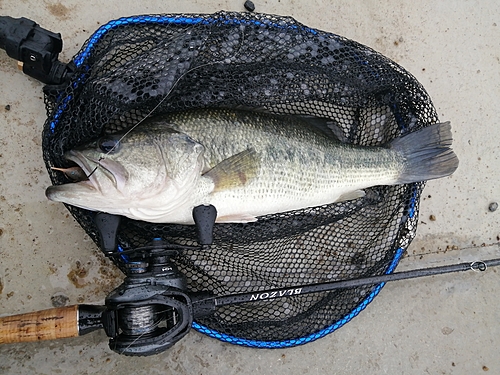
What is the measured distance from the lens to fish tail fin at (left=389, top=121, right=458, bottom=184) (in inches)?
85.6

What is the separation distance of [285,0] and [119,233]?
1.56 m

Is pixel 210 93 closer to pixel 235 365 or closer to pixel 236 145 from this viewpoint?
pixel 236 145

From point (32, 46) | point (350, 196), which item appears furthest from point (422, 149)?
point (32, 46)

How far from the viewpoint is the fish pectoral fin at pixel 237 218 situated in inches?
75.4

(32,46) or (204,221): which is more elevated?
(32,46)

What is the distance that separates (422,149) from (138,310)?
1.51 meters

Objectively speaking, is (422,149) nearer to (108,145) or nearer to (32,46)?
(108,145)

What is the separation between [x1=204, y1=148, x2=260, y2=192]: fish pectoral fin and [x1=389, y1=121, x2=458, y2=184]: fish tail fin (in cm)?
75

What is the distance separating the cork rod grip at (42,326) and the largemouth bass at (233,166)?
47 cm

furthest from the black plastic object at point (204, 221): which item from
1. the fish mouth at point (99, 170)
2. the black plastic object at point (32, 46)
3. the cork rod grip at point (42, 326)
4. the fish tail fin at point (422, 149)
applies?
the fish tail fin at point (422, 149)

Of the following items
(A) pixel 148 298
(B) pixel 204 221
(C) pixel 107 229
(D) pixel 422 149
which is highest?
(D) pixel 422 149

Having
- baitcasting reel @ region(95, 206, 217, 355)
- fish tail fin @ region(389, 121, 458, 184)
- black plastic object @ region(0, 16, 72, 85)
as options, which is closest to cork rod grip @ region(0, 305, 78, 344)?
baitcasting reel @ region(95, 206, 217, 355)

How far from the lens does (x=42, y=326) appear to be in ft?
5.89

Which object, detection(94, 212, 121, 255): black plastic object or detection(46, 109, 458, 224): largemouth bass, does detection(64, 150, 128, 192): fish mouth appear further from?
detection(94, 212, 121, 255): black plastic object
